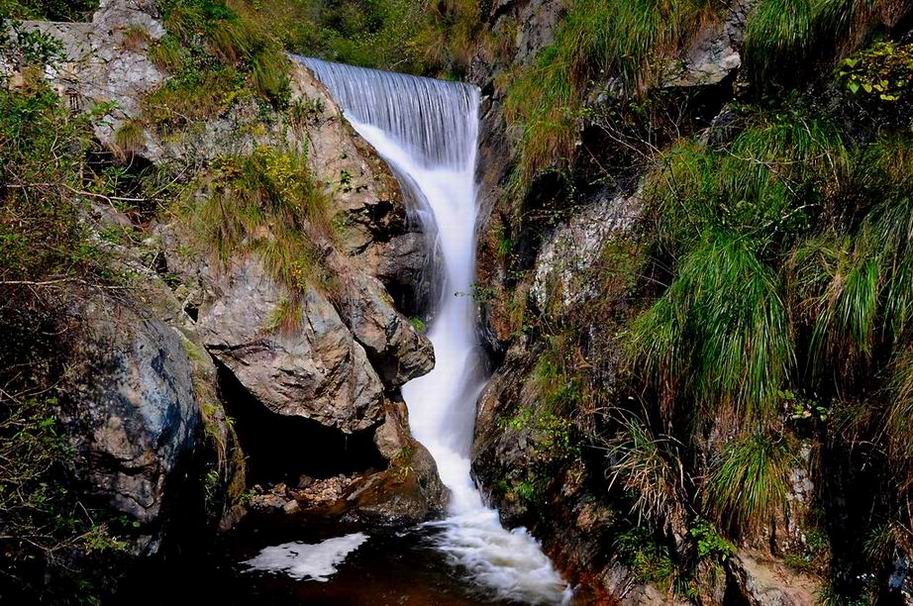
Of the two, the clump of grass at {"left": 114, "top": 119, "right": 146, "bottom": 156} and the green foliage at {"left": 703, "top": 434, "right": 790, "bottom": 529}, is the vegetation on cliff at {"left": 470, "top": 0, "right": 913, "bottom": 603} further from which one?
the clump of grass at {"left": 114, "top": 119, "right": 146, "bottom": 156}

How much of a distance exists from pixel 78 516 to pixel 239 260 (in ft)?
9.66

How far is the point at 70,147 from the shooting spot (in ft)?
14.4

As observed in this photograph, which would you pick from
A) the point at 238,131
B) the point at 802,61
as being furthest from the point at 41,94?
the point at 802,61

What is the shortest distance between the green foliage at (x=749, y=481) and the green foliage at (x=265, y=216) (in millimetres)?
3905

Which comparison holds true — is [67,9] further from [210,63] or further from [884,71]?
[884,71]

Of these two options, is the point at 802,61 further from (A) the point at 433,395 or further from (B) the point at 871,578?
(A) the point at 433,395

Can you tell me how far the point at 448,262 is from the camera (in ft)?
25.8

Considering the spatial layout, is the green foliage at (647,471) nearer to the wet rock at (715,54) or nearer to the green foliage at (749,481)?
the green foliage at (749,481)

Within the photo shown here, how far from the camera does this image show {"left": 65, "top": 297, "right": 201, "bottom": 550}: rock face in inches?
131

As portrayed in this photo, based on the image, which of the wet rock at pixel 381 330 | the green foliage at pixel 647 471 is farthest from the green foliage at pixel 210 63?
the green foliage at pixel 647 471

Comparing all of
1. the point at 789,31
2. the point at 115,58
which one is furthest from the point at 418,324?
the point at 789,31

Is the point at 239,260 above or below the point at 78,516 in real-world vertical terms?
above

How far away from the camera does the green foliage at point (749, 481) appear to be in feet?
11.7

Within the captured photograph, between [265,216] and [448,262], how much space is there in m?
2.70
